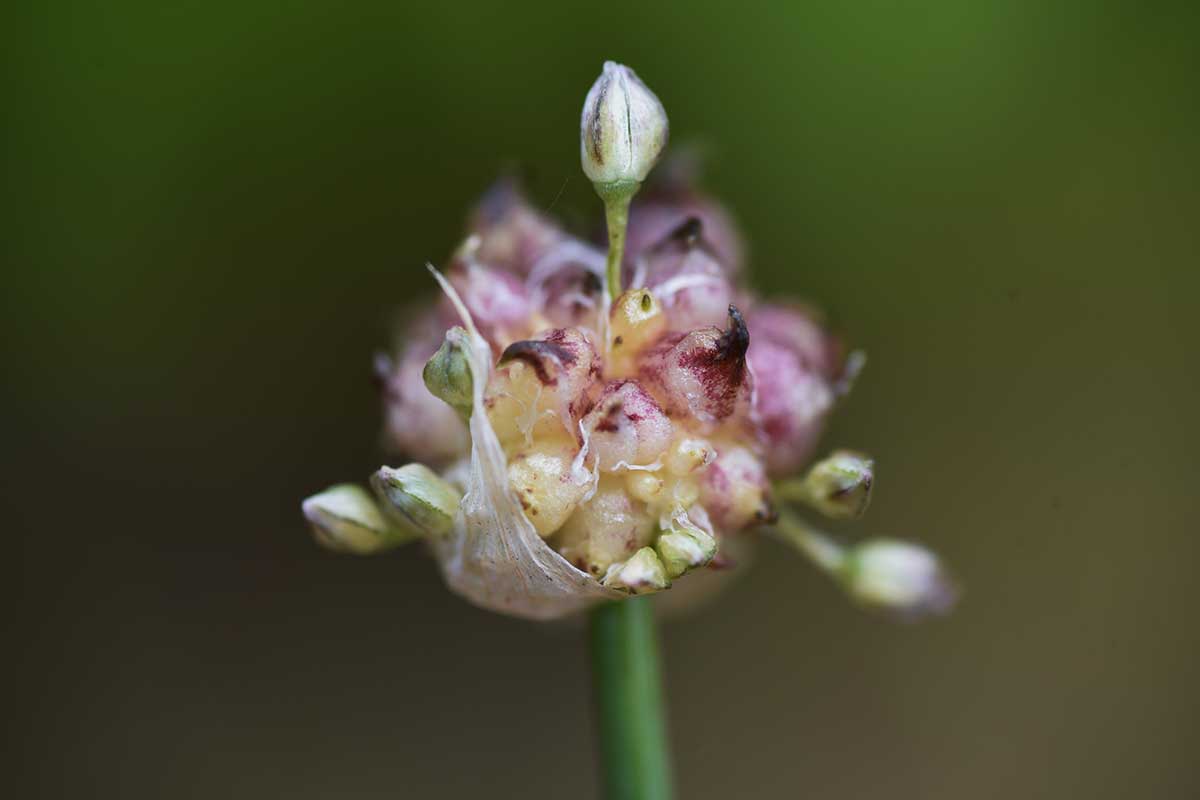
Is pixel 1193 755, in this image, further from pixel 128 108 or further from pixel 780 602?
pixel 128 108

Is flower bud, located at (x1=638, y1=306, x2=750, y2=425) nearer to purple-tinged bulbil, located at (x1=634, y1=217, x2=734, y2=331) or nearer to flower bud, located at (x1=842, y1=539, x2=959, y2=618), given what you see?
purple-tinged bulbil, located at (x1=634, y1=217, x2=734, y2=331)

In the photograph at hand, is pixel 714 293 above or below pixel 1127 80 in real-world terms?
below

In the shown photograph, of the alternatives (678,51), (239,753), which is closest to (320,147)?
(678,51)

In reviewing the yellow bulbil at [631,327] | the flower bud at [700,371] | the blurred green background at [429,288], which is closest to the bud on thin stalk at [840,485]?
the flower bud at [700,371]

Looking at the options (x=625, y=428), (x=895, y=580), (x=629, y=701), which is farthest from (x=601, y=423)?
(x=895, y=580)

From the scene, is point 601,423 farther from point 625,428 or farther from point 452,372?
point 452,372

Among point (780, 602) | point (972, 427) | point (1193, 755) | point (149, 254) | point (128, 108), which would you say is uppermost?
point (128, 108)

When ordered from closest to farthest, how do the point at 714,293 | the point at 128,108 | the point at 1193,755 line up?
the point at 714,293 → the point at 128,108 → the point at 1193,755
